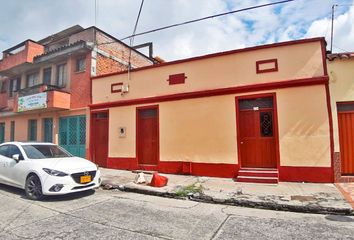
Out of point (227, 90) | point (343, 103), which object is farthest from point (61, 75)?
point (343, 103)

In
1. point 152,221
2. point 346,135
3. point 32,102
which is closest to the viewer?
point 152,221

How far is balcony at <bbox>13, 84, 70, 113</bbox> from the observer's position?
12836 mm

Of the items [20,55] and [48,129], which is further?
[20,55]

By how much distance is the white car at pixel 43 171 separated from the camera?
6.50 metres

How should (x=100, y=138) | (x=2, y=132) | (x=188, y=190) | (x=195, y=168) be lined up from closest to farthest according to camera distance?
(x=188, y=190)
(x=195, y=168)
(x=100, y=138)
(x=2, y=132)

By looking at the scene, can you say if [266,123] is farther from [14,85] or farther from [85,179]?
[14,85]

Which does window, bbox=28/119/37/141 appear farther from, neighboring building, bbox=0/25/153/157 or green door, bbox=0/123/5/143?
green door, bbox=0/123/5/143

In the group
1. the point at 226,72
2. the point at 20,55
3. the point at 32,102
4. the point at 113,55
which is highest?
the point at 20,55

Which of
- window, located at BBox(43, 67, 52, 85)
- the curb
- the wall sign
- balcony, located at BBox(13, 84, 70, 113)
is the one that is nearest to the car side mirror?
the curb

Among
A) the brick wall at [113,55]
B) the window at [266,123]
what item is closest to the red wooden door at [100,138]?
the brick wall at [113,55]

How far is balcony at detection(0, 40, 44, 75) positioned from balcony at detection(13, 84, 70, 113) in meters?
1.97

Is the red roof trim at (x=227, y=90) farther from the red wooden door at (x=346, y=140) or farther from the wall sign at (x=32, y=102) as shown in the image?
the wall sign at (x=32, y=102)

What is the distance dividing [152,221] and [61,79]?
38.9 feet

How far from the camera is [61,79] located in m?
14.3
